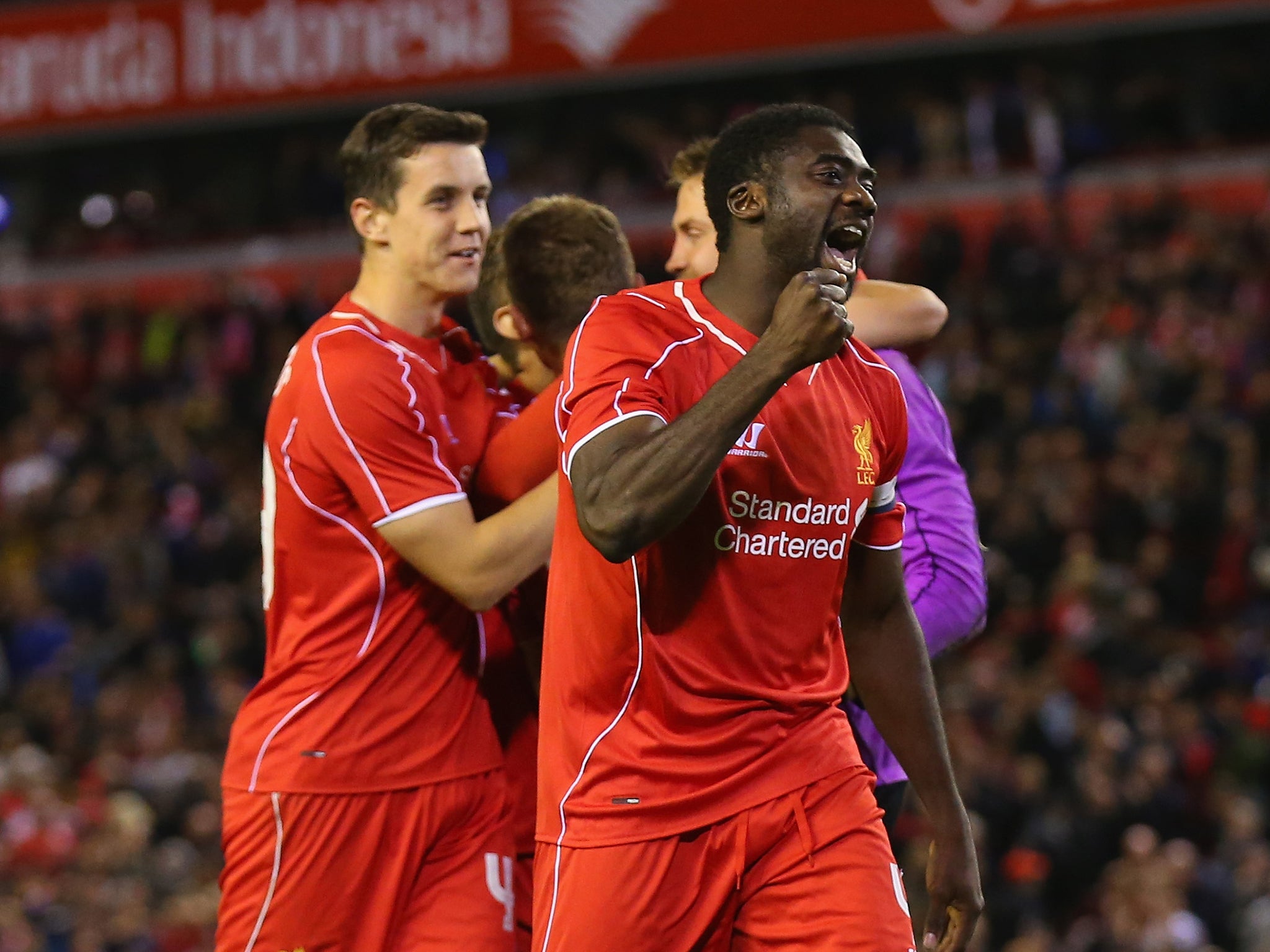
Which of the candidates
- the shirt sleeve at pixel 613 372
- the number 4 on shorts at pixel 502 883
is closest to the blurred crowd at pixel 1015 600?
the number 4 on shorts at pixel 502 883

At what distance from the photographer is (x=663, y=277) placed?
14328 millimetres

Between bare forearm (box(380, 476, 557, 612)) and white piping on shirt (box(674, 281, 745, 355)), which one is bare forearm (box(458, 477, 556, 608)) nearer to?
bare forearm (box(380, 476, 557, 612))

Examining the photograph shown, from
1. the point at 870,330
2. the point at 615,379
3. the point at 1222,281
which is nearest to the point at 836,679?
the point at 615,379

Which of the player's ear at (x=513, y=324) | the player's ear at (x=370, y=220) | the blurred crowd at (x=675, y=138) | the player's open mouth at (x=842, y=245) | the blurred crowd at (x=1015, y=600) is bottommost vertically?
the blurred crowd at (x=1015, y=600)

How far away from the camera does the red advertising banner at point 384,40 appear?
18.1 meters

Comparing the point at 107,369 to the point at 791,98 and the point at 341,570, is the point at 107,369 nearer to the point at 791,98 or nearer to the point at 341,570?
the point at 791,98

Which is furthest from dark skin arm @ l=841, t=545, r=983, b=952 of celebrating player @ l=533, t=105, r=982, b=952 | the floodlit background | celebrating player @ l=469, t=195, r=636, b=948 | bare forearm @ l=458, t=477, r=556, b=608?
the floodlit background

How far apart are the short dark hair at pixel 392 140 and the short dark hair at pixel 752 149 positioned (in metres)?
1.13

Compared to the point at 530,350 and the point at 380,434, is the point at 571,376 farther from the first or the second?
the point at 530,350

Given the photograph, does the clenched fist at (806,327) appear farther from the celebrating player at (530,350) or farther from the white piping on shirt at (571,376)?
the celebrating player at (530,350)

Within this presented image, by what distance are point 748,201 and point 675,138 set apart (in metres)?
17.1

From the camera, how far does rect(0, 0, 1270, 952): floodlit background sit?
1005 centimetres

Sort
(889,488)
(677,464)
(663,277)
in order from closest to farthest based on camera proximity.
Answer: (677,464)
(889,488)
(663,277)

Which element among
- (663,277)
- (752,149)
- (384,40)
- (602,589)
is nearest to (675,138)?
(384,40)
